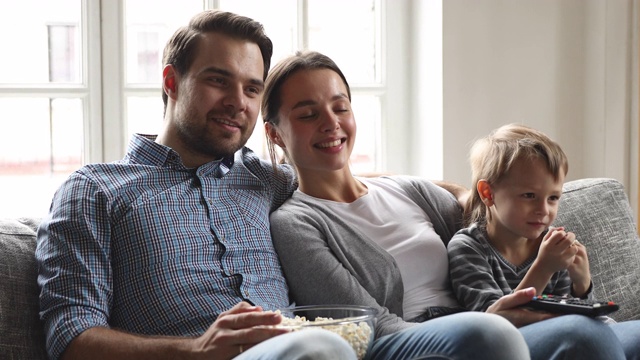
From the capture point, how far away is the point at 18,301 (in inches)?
72.7

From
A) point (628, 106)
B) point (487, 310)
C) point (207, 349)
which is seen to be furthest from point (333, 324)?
point (628, 106)

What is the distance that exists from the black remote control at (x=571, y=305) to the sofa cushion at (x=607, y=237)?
1.71ft

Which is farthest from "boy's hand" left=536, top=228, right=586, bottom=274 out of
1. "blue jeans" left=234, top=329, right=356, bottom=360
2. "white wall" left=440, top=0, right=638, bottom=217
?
"white wall" left=440, top=0, right=638, bottom=217

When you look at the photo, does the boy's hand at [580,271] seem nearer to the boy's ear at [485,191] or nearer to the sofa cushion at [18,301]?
the boy's ear at [485,191]

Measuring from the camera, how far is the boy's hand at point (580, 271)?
2045mm

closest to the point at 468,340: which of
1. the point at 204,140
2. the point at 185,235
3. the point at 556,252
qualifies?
the point at 556,252

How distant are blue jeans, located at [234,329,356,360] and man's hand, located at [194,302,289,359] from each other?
0.19ft

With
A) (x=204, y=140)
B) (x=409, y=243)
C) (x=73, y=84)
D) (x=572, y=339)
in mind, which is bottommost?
(x=572, y=339)

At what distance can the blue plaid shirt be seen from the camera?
1811 mm

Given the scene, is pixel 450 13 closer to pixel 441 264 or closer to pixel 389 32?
pixel 389 32

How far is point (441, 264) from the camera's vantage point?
2172 mm

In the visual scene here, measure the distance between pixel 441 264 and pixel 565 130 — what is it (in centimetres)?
129

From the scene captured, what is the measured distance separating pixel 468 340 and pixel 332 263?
19.2 inches

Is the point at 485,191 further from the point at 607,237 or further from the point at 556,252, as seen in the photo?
the point at 607,237
